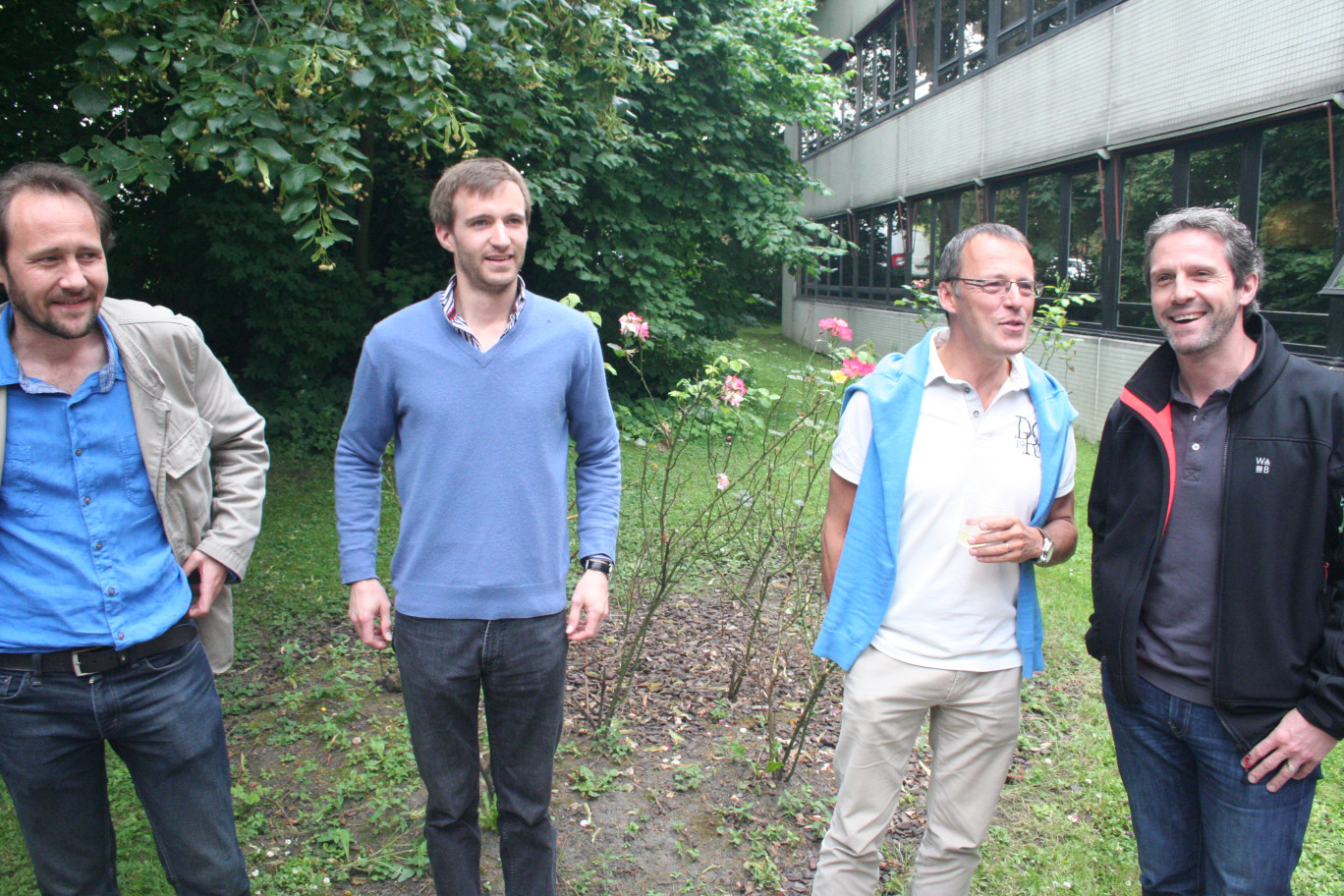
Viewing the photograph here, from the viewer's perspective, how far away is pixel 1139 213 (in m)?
10.3

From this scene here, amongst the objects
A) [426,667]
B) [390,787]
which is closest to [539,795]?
[426,667]

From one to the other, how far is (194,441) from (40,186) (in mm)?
623

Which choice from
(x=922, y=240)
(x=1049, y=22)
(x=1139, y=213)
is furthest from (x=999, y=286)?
(x=922, y=240)

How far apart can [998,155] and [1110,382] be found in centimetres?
424

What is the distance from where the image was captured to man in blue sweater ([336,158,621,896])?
7.55 feet

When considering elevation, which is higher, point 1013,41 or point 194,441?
point 1013,41

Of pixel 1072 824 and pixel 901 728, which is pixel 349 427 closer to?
pixel 901 728

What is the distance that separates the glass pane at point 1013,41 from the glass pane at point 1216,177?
4.05 metres

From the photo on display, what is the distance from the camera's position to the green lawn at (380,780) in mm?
3088

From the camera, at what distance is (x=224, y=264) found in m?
9.20

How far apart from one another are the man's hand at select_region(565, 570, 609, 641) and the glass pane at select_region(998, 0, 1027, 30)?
12.8m

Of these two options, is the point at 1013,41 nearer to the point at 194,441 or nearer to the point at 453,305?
the point at 453,305

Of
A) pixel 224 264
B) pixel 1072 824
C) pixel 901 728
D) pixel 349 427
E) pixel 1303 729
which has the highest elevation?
pixel 224 264

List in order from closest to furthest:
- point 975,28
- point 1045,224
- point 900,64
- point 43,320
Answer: point 43,320 < point 1045,224 < point 975,28 < point 900,64
